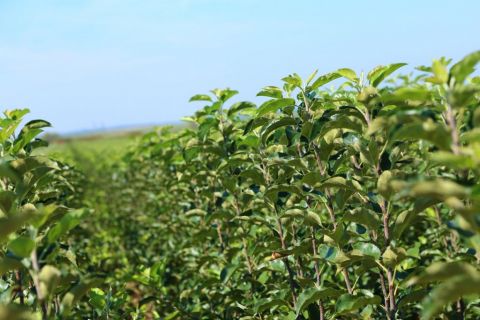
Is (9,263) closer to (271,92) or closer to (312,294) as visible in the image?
(312,294)

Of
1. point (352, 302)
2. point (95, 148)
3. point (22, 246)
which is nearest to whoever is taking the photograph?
point (22, 246)

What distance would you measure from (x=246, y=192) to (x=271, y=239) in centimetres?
38

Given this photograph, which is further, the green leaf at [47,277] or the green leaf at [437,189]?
the green leaf at [47,277]

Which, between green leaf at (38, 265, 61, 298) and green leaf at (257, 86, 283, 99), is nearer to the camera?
green leaf at (38, 265, 61, 298)

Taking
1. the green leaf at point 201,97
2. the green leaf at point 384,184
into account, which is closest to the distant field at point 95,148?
the green leaf at point 201,97

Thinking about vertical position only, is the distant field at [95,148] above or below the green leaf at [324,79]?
below

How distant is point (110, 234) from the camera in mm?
9867

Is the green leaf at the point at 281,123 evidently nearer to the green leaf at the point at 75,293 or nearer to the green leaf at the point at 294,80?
the green leaf at the point at 294,80

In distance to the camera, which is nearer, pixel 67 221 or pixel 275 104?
pixel 67 221

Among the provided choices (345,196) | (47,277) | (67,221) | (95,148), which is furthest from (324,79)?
(95,148)

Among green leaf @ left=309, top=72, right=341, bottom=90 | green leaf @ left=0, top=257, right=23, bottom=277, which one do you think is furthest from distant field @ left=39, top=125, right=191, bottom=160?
green leaf @ left=0, top=257, right=23, bottom=277

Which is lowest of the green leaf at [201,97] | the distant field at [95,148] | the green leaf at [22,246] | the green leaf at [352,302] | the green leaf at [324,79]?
the distant field at [95,148]

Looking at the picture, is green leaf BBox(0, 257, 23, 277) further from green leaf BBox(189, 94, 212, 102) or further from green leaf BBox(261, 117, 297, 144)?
green leaf BBox(189, 94, 212, 102)

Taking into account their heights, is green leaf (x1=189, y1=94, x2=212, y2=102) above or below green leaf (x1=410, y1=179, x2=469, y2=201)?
above
